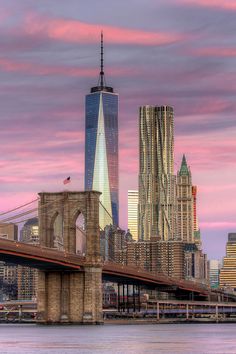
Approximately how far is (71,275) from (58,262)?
924 cm

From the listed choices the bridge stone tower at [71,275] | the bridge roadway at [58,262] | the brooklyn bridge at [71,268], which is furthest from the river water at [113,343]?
the bridge stone tower at [71,275]

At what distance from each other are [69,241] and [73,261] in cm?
787

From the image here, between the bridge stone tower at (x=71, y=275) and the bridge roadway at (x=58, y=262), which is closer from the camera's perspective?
the bridge roadway at (x=58, y=262)

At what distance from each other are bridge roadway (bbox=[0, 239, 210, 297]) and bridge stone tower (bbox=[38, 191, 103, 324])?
142 cm

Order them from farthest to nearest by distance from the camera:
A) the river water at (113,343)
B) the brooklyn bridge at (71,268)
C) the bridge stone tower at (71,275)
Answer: the bridge stone tower at (71,275)
the brooklyn bridge at (71,268)
the river water at (113,343)

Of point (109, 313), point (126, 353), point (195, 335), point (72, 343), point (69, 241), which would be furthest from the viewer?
point (109, 313)

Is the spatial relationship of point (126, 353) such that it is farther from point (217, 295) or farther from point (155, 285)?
point (217, 295)

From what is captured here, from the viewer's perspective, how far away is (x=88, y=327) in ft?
401

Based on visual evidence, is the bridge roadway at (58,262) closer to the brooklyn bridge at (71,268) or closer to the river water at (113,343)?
the brooklyn bridge at (71,268)

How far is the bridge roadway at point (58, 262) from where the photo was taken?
375ft

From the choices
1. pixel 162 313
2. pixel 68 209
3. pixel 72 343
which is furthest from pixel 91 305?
pixel 162 313

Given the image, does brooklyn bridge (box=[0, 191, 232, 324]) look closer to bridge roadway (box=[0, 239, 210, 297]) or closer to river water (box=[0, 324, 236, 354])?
bridge roadway (box=[0, 239, 210, 297])

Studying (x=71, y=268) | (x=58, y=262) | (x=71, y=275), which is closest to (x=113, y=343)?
(x=58, y=262)

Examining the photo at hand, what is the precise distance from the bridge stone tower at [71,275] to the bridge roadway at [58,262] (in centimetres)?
142
